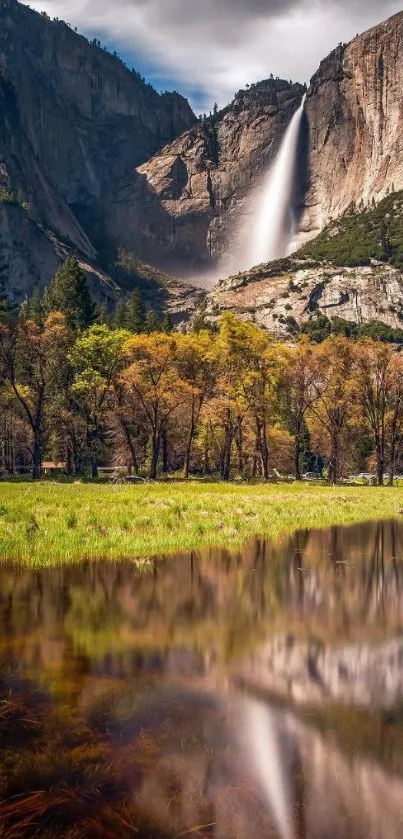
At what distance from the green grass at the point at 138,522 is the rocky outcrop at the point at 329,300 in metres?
143

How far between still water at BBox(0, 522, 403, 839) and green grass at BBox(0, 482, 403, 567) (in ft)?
12.1

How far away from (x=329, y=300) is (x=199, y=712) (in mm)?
179681

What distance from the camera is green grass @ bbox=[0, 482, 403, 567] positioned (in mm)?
15414

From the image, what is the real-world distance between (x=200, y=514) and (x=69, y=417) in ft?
125

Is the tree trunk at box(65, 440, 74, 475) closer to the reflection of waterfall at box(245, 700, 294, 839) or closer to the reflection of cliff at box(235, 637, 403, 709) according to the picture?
the reflection of cliff at box(235, 637, 403, 709)

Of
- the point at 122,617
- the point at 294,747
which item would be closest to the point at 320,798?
the point at 294,747

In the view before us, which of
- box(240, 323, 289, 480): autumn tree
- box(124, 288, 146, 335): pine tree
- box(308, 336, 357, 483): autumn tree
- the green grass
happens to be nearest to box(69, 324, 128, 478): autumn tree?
box(240, 323, 289, 480): autumn tree

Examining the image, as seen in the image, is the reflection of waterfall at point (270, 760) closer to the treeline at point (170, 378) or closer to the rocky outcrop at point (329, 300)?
the treeline at point (170, 378)

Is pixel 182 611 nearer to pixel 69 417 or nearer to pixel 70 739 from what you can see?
pixel 70 739

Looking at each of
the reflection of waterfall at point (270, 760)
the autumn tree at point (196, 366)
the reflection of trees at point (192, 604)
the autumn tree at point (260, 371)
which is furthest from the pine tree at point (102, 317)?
the reflection of waterfall at point (270, 760)

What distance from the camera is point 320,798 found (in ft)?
15.0

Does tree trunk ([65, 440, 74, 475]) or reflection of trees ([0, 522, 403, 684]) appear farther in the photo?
tree trunk ([65, 440, 74, 475])

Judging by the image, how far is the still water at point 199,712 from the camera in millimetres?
4328

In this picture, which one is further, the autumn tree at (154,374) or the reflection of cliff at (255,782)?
the autumn tree at (154,374)
